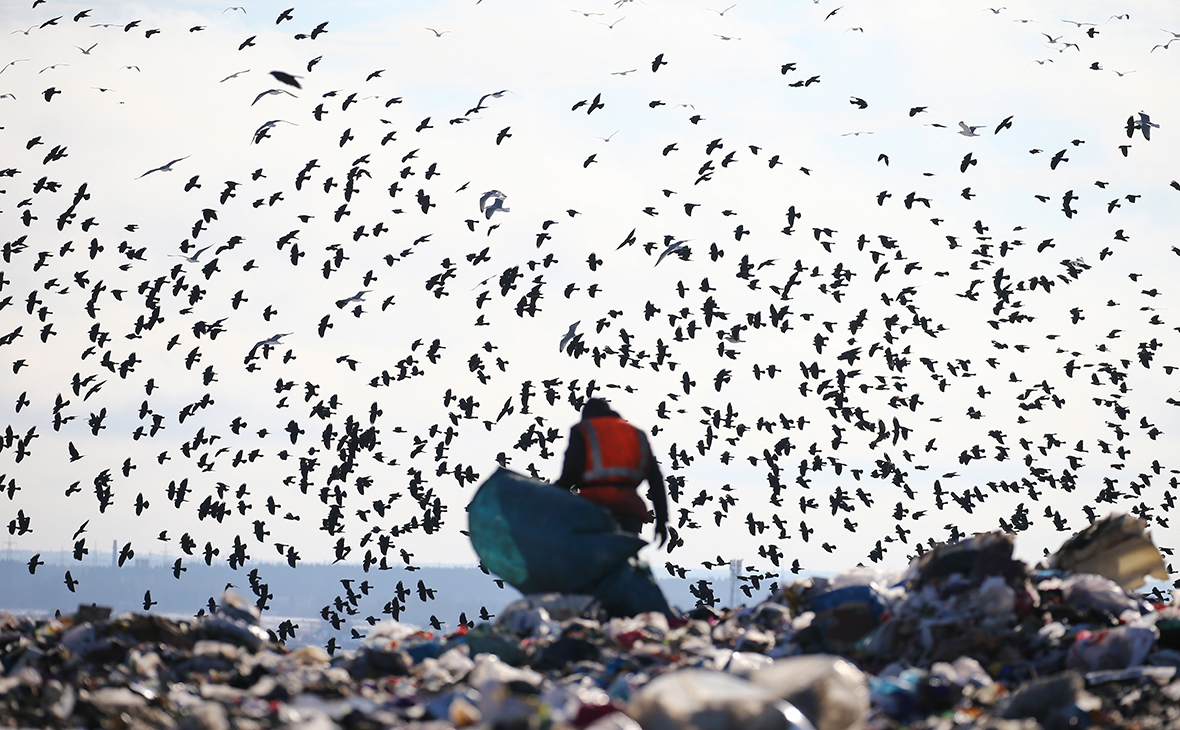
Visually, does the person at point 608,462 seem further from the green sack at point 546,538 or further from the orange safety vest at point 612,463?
the green sack at point 546,538

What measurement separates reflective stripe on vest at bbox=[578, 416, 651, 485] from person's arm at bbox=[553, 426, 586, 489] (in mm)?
29

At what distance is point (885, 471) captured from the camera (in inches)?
661

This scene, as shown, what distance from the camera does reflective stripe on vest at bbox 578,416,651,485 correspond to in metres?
7.76

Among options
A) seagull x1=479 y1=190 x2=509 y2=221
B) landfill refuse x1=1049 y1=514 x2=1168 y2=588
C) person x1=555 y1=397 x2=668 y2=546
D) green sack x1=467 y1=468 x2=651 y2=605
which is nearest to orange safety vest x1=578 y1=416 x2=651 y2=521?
person x1=555 y1=397 x2=668 y2=546

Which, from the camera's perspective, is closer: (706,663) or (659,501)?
(706,663)

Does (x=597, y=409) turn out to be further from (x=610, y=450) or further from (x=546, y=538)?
(x=546, y=538)

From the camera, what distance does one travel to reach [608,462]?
7762 mm

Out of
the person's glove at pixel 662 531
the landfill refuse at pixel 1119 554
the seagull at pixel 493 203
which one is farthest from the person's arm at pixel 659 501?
the seagull at pixel 493 203

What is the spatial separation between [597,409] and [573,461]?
1.25 ft

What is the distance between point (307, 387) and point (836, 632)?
37.2 feet

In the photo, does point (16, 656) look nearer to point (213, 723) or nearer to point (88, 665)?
point (88, 665)

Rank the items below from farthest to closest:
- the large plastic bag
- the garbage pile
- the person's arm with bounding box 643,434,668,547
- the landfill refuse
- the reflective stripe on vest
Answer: the person's arm with bounding box 643,434,668,547, the reflective stripe on vest, the landfill refuse, the large plastic bag, the garbage pile

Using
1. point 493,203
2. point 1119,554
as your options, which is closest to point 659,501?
point 1119,554

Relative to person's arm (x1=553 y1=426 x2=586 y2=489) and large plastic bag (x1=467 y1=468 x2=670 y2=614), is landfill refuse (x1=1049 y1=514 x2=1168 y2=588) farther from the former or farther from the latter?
person's arm (x1=553 y1=426 x2=586 y2=489)
